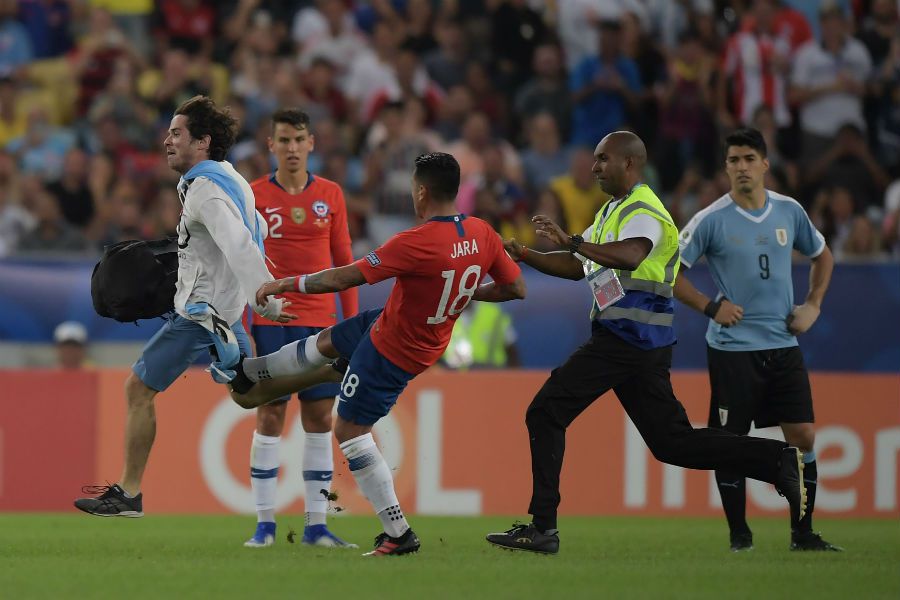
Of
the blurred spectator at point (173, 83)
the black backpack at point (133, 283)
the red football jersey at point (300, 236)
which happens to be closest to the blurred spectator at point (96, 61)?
the blurred spectator at point (173, 83)

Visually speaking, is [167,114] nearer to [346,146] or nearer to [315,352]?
[346,146]

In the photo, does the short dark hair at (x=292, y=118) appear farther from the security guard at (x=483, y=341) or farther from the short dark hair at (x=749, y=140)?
the security guard at (x=483, y=341)

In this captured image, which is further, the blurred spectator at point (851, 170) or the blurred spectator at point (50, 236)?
the blurred spectator at point (851, 170)

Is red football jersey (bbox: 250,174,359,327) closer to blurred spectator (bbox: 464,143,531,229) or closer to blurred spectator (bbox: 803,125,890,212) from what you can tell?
blurred spectator (bbox: 464,143,531,229)

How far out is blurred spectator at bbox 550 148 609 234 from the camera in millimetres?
15281

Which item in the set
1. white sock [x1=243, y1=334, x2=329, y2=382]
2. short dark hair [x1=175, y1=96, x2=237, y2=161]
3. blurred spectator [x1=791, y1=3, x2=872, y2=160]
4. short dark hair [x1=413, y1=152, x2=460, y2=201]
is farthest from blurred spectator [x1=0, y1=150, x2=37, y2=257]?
blurred spectator [x1=791, y1=3, x2=872, y2=160]

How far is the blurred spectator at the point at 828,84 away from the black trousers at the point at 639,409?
29.5 ft

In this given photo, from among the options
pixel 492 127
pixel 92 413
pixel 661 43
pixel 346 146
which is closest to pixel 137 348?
pixel 92 413

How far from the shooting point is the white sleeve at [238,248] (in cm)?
802

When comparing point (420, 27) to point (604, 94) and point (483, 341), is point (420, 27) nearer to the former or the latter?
point (604, 94)

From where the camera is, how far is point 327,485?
30.7 ft

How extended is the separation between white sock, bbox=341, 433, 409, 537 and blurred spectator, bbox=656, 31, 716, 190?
913cm

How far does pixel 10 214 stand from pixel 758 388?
29.9ft

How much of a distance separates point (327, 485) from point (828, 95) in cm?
989
